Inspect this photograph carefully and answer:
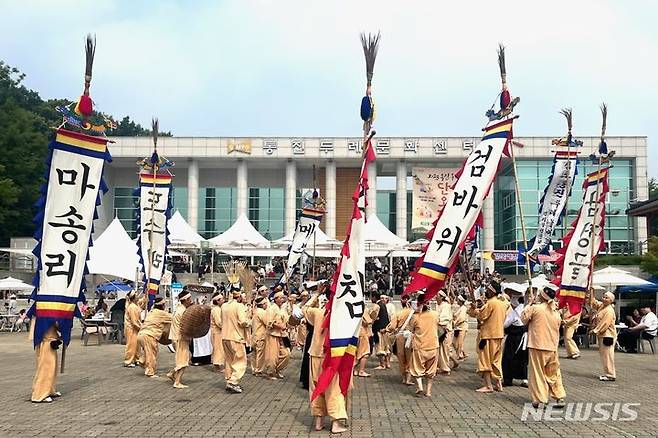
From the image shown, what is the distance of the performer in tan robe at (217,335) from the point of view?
11890mm

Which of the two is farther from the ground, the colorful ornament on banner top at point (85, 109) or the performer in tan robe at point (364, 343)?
the colorful ornament on banner top at point (85, 109)

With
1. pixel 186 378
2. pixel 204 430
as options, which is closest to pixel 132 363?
pixel 186 378

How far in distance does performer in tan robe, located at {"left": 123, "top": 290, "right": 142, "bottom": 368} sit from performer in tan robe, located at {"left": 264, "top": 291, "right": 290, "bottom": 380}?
3289 millimetres

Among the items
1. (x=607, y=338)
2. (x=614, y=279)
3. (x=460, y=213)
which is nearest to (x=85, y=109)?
(x=460, y=213)

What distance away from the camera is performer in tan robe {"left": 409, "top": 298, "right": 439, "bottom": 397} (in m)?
9.42

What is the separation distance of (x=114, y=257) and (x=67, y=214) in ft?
39.0

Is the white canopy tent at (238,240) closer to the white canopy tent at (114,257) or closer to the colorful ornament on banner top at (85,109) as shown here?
the white canopy tent at (114,257)

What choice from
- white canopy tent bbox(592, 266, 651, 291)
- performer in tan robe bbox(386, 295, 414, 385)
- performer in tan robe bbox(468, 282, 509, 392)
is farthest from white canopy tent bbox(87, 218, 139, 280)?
white canopy tent bbox(592, 266, 651, 291)

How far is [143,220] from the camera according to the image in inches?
A: 622

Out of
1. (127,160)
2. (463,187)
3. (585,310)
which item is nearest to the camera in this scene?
(463,187)

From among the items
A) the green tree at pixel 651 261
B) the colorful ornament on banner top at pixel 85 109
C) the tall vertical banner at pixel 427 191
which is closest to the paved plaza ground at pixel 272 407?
the colorful ornament on banner top at pixel 85 109

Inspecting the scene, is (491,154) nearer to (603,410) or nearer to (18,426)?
(603,410)

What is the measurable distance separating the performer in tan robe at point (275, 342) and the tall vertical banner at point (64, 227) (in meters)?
3.64

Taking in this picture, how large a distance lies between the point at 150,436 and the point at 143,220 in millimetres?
9703
